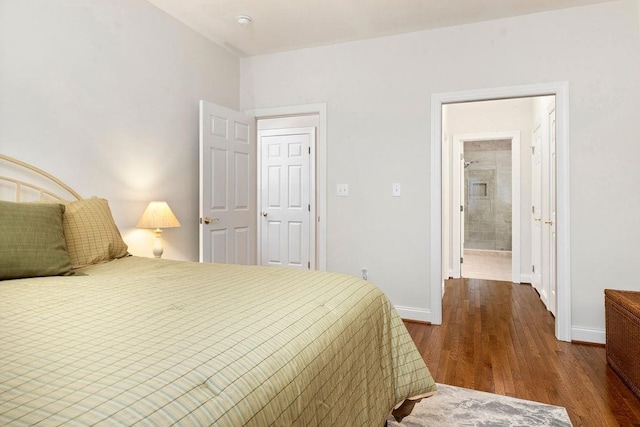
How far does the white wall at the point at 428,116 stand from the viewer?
116 inches

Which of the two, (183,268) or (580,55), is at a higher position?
(580,55)

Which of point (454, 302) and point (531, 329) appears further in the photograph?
point (454, 302)

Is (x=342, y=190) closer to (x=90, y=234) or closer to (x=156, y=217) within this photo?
(x=156, y=217)

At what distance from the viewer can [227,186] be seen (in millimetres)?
3656

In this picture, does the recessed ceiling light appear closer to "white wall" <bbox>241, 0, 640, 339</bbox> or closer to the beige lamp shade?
"white wall" <bbox>241, 0, 640, 339</bbox>

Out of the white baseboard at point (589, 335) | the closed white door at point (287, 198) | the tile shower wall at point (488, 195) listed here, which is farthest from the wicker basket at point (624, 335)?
the tile shower wall at point (488, 195)

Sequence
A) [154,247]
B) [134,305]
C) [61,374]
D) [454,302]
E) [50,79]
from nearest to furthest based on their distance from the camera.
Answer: [61,374] < [134,305] < [50,79] < [154,247] < [454,302]

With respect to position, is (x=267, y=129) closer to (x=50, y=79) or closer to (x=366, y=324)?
(x=50, y=79)

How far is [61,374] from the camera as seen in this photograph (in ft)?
2.42

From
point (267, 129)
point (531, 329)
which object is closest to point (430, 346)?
point (531, 329)

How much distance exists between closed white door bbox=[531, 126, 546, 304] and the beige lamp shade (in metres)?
3.92

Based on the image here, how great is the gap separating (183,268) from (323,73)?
259 cm

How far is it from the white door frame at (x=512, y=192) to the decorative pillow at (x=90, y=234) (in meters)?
4.63

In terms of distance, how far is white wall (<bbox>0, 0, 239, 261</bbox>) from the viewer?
7.29 feet
